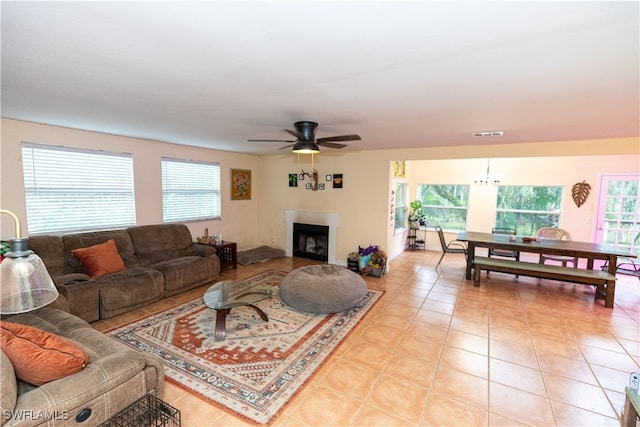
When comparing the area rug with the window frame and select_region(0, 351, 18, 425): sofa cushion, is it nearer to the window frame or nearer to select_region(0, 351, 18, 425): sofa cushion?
select_region(0, 351, 18, 425): sofa cushion

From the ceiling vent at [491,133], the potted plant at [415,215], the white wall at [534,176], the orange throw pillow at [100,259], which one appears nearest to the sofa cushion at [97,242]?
the orange throw pillow at [100,259]

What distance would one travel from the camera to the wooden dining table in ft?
13.1

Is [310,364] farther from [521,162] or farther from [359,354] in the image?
[521,162]

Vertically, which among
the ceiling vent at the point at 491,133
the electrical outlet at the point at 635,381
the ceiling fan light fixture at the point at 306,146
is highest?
the ceiling vent at the point at 491,133

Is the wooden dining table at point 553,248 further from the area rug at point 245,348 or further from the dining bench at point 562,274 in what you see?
the area rug at point 245,348

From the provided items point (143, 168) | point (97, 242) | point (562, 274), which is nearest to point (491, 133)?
point (562, 274)

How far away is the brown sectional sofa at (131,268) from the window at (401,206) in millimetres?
3987

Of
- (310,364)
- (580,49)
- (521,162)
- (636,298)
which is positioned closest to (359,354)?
(310,364)

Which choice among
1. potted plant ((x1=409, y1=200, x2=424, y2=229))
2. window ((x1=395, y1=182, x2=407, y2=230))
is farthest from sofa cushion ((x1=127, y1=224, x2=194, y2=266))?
potted plant ((x1=409, y1=200, x2=424, y2=229))

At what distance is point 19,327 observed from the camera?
1690 mm

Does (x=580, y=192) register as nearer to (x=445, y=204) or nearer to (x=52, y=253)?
(x=445, y=204)

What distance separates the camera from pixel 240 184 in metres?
6.39

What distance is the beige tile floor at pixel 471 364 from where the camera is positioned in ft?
6.64

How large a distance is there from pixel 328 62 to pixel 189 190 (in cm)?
444
